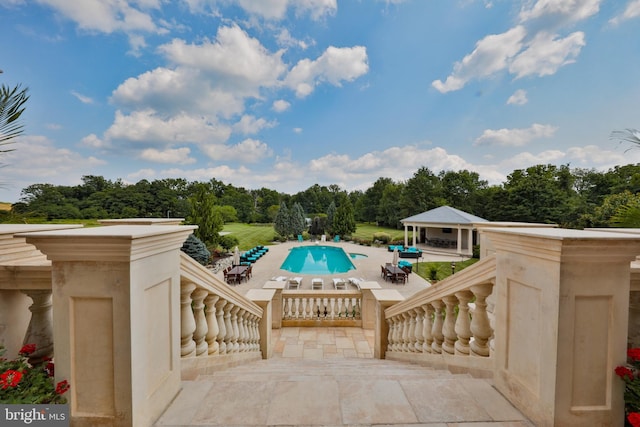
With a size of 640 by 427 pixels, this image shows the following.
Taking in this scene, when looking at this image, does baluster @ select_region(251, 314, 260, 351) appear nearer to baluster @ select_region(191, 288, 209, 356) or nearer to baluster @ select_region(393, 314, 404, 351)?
baluster @ select_region(191, 288, 209, 356)

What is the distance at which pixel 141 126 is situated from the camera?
18.3 metres

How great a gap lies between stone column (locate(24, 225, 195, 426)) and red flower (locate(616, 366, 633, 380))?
2775 millimetres

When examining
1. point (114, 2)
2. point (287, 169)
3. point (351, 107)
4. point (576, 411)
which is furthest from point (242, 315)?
point (287, 169)

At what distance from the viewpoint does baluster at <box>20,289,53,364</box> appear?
1846 mm

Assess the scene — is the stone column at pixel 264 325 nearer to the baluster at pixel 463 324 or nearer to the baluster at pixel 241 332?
the baluster at pixel 241 332

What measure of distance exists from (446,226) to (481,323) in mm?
24025

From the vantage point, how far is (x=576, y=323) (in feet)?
4.78

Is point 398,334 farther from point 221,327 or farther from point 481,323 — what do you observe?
point 221,327

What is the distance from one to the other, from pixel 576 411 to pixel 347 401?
54.4 inches

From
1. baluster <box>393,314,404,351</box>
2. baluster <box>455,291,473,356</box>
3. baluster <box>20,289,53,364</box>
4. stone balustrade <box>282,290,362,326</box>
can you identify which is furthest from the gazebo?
baluster <box>20,289,53,364</box>

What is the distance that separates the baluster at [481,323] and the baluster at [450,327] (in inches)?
8.7

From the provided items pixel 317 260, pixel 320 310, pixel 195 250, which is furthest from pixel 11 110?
pixel 317 260

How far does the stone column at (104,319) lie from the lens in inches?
52.8

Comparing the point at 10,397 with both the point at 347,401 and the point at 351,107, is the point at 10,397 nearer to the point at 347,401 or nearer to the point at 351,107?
the point at 347,401
